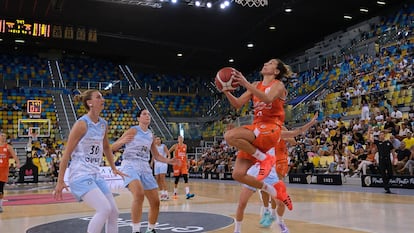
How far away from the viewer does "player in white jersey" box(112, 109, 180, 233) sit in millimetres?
5676

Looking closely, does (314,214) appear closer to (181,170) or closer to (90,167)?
(90,167)

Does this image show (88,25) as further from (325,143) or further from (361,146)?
(361,146)

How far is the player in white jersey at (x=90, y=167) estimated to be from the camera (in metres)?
4.16

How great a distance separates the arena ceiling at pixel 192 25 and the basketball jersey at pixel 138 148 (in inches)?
608

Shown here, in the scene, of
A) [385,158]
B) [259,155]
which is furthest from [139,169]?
[385,158]

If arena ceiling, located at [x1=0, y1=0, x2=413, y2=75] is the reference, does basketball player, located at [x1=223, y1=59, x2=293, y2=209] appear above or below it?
below

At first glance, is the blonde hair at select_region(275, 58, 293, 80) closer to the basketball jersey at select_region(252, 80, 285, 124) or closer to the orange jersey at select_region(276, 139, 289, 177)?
the basketball jersey at select_region(252, 80, 285, 124)

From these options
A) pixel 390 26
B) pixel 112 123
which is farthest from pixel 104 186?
pixel 112 123

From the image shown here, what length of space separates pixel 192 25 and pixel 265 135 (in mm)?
22235

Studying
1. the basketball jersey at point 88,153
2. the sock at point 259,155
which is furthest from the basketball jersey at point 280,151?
the basketball jersey at point 88,153

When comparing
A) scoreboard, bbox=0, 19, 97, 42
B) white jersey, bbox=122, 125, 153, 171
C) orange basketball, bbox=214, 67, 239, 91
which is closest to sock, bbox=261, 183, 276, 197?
orange basketball, bbox=214, 67, 239, 91

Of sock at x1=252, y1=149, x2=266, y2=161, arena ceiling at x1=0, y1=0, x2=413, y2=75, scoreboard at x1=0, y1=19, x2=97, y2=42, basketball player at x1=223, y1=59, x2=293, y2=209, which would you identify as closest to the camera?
basketball player at x1=223, y1=59, x2=293, y2=209

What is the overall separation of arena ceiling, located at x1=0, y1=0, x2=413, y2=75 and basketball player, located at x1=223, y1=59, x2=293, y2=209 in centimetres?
1627

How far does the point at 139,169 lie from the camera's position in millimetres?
5941
